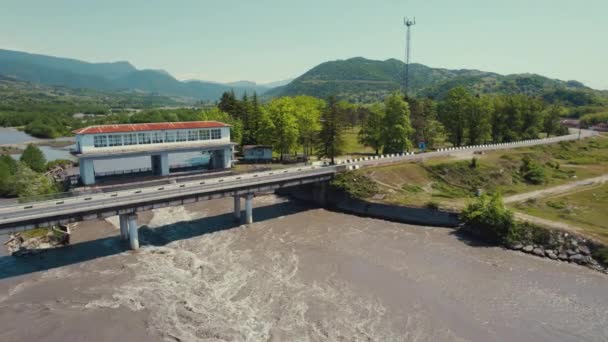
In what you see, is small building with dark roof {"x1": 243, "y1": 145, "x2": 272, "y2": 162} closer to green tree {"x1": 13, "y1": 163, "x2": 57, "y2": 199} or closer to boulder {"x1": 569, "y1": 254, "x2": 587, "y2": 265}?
green tree {"x1": 13, "y1": 163, "x2": 57, "y2": 199}

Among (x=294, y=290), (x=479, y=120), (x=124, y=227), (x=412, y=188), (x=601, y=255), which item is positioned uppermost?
(x=479, y=120)

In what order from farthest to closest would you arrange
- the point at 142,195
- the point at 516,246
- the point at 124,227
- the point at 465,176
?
the point at 465,176 → the point at 124,227 → the point at 516,246 → the point at 142,195

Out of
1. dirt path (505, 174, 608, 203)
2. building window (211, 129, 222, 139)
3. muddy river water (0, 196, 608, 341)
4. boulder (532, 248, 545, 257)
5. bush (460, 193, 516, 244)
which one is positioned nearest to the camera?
muddy river water (0, 196, 608, 341)

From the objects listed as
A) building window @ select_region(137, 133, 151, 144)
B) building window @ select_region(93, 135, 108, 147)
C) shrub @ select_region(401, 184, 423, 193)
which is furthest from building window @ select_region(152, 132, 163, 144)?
shrub @ select_region(401, 184, 423, 193)

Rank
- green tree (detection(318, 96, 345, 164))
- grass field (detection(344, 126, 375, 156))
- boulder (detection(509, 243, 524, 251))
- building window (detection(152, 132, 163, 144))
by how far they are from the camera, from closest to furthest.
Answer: boulder (detection(509, 243, 524, 251)) < building window (detection(152, 132, 163, 144)) < green tree (detection(318, 96, 345, 164)) < grass field (detection(344, 126, 375, 156))

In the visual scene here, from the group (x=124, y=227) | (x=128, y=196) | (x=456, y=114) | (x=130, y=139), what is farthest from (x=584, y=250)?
(x=130, y=139)

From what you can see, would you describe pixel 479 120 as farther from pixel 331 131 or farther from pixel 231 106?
pixel 231 106
